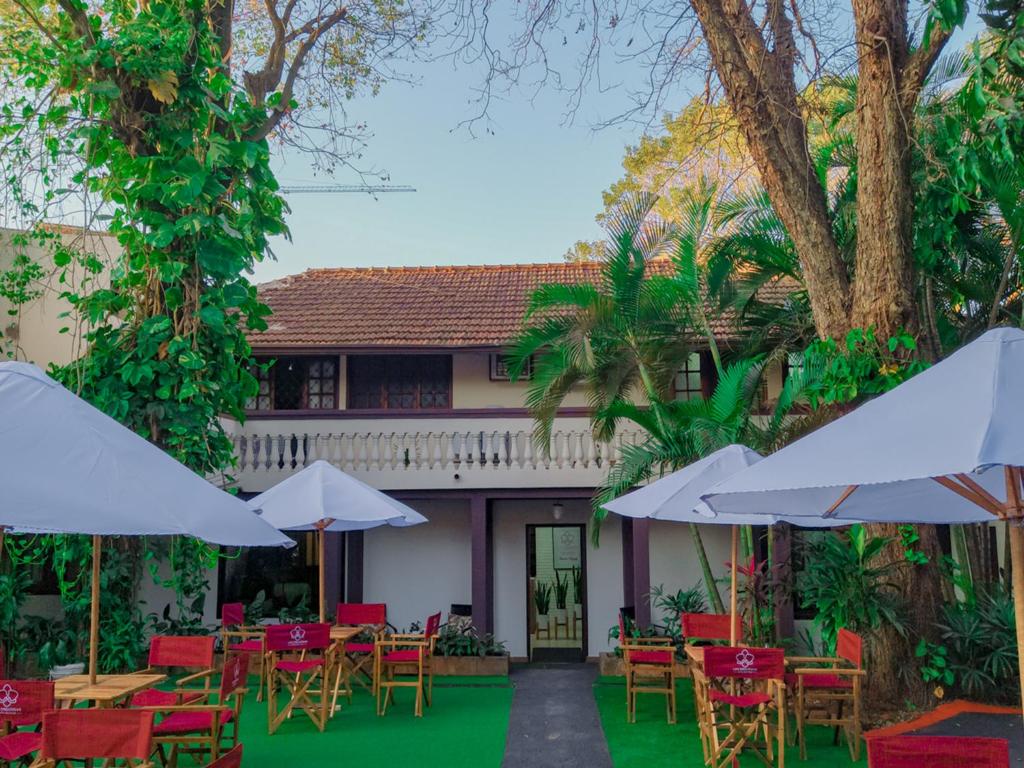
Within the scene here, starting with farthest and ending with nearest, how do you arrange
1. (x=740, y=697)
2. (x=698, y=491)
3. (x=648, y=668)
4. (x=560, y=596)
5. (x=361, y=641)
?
(x=560, y=596) → (x=361, y=641) → (x=648, y=668) → (x=698, y=491) → (x=740, y=697)

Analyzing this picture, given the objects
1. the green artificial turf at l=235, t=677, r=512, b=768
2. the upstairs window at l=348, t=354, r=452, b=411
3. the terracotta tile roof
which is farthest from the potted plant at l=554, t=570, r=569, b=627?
the green artificial turf at l=235, t=677, r=512, b=768

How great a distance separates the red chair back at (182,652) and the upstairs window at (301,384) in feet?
26.7

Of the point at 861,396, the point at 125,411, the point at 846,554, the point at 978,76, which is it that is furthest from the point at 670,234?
the point at 125,411

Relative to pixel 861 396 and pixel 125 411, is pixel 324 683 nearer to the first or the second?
pixel 125 411

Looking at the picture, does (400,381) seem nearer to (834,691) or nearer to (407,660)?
(407,660)

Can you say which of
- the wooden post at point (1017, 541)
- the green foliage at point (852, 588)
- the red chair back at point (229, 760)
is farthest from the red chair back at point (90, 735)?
the green foliage at point (852, 588)

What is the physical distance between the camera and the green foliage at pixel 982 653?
9.25 metres

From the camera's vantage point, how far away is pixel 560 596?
658 inches

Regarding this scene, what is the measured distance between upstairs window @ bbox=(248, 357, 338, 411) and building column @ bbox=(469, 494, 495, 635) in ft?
11.0

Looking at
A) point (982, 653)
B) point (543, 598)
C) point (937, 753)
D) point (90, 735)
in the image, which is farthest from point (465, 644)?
point (937, 753)

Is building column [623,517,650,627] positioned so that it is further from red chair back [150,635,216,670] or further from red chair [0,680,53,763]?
red chair [0,680,53,763]

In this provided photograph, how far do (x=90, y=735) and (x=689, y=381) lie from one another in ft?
42.2

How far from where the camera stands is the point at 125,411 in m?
10.1

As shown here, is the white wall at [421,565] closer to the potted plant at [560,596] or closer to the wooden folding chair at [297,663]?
the potted plant at [560,596]
